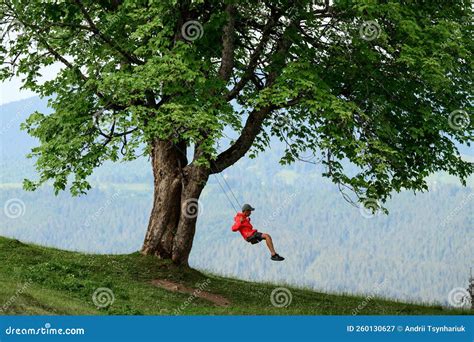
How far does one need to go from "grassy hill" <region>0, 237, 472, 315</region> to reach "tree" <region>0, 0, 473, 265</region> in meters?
1.46

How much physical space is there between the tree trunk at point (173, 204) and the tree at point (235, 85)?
0.05 metres

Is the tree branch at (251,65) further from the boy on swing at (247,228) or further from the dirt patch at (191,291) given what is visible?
the dirt patch at (191,291)

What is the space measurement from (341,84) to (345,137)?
3.02 metres

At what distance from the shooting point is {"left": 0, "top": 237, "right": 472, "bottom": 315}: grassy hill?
21.3 meters

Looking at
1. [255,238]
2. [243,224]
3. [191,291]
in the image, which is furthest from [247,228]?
[191,291]

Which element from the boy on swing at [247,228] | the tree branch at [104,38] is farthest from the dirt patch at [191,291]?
the tree branch at [104,38]

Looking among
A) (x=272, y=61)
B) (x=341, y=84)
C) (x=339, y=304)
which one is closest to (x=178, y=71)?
(x=272, y=61)

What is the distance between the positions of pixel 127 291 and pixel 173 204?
4.82 m

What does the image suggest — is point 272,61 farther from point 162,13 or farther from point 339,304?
point 339,304

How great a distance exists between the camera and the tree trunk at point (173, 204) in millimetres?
28578

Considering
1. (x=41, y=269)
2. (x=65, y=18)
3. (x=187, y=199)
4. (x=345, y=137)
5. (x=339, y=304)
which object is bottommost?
(x=41, y=269)

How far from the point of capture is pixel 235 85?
→ 1150 inches

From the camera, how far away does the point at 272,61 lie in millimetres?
27812

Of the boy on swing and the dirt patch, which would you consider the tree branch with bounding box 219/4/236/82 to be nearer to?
the boy on swing
